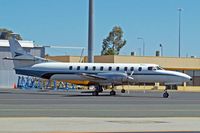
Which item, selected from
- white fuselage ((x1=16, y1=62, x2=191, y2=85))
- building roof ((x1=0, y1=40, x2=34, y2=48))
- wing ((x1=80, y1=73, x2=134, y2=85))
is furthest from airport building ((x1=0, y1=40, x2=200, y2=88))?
wing ((x1=80, y1=73, x2=134, y2=85))

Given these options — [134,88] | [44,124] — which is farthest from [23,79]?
[44,124]

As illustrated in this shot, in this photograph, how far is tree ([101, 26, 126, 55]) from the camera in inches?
4872

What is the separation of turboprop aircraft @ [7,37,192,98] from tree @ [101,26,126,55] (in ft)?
241

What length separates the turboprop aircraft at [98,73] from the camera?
4666 centimetres

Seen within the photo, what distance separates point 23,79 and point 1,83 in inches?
142

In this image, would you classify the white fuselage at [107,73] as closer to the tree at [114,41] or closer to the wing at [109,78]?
the wing at [109,78]

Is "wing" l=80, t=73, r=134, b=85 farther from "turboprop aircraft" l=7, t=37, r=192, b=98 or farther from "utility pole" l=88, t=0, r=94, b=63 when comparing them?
"utility pole" l=88, t=0, r=94, b=63

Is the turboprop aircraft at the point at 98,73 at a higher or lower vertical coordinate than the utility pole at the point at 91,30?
lower

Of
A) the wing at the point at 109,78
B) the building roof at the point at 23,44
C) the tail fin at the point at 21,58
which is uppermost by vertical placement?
the building roof at the point at 23,44

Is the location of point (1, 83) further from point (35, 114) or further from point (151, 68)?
point (35, 114)

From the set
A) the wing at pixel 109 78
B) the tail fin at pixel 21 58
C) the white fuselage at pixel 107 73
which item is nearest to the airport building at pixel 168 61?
the tail fin at pixel 21 58

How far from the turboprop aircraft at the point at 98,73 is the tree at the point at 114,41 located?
73499mm

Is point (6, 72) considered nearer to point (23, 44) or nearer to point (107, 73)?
point (23, 44)

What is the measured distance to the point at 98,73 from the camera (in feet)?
157
